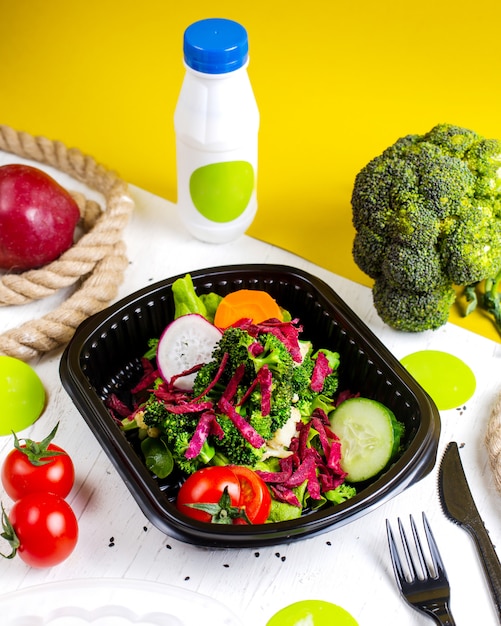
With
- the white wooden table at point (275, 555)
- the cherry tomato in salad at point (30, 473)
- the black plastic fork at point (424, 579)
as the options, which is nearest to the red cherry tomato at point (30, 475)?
the cherry tomato in salad at point (30, 473)

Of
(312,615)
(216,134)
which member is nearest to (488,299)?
(216,134)

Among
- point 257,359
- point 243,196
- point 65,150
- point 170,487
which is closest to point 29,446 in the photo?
point 170,487

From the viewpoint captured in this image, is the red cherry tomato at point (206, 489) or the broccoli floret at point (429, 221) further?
the broccoli floret at point (429, 221)

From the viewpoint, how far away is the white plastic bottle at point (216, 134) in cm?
297

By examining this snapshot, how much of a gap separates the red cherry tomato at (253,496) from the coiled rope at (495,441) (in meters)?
0.76

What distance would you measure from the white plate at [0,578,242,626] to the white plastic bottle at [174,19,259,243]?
1.55 m

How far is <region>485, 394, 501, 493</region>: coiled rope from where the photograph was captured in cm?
270

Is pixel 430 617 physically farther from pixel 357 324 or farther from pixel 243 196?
pixel 243 196

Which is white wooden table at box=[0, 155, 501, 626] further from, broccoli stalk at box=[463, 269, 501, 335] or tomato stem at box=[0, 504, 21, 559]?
broccoli stalk at box=[463, 269, 501, 335]

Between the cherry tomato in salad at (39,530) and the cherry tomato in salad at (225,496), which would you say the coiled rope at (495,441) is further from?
the cherry tomato in salad at (39,530)

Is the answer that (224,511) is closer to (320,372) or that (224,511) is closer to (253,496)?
(253,496)

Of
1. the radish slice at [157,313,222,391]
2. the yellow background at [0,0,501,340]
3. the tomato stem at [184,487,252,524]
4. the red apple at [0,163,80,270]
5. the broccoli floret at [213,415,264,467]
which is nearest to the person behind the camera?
the tomato stem at [184,487,252,524]

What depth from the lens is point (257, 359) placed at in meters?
2.48

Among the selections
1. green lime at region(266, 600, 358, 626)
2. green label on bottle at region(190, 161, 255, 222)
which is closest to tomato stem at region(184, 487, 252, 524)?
green lime at region(266, 600, 358, 626)
